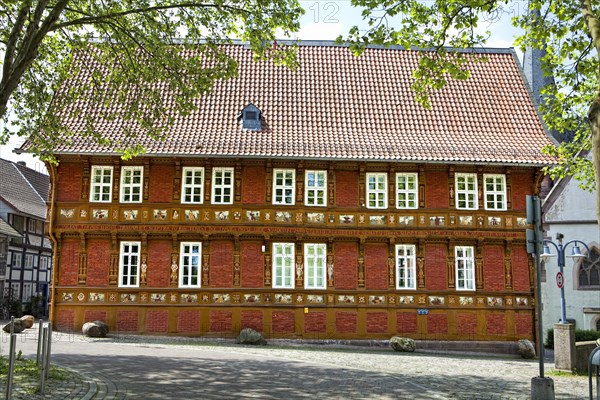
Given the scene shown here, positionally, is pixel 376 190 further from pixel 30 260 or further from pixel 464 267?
pixel 30 260

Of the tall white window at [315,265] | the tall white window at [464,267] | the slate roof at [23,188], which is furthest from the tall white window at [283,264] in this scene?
the slate roof at [23,188]

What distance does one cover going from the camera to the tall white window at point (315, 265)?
2245 cm

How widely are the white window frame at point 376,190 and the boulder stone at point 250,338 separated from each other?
20.3 ft

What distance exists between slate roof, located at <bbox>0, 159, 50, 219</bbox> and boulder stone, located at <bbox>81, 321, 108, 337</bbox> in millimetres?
18415

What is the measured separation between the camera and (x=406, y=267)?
22672mm

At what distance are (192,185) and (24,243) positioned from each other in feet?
65.7

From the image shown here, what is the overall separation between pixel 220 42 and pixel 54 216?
38.6ft

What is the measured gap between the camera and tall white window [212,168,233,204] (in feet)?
74.1

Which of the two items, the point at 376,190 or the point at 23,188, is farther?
the point at 23,188

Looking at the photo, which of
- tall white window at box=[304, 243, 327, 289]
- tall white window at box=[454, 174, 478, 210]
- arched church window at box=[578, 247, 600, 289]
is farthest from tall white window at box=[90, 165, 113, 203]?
arched church window at box=[578, 247, 600, 289]

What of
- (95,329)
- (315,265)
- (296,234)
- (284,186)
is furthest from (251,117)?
(95,329)

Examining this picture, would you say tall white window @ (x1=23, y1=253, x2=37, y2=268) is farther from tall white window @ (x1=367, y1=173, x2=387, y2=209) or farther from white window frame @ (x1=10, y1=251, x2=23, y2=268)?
tall white window @ (x1=367, y1=173, x2=387, y2=209)

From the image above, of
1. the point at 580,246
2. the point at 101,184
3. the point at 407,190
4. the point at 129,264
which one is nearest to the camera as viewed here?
the point at 129,264

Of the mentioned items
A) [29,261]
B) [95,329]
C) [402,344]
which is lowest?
[402,344]
